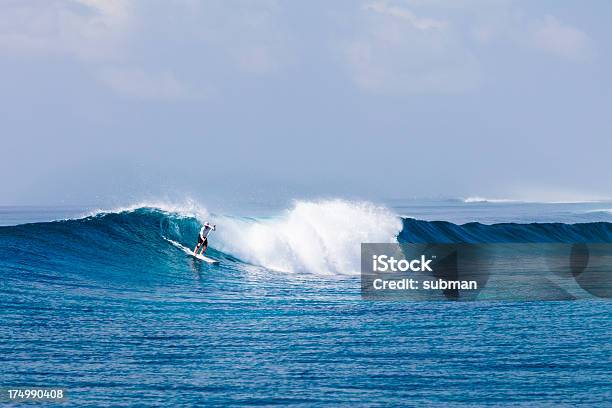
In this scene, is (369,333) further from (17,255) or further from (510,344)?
(17,255)

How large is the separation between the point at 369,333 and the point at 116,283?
687 cm

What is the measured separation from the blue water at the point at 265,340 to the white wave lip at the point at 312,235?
Answer: 174 cm

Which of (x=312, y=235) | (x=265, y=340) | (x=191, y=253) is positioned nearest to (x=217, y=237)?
(x=191, y=253)

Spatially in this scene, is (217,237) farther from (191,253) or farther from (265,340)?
(265,340)

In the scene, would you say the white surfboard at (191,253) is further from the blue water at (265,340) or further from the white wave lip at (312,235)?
the white wave lip at (312,235)

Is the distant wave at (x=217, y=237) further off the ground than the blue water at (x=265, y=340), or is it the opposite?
the distant wave at (x=217, y=237)

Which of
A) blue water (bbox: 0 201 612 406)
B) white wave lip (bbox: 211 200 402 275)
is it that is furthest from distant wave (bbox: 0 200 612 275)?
blue water (bbox: 0 201 612 406)

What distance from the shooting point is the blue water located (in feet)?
27.4

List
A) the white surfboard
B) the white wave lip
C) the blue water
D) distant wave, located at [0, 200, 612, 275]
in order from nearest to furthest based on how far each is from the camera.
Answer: the blue water, distant wave, located at [0, 200, 612, 275], the white surfboard, the white wave lip

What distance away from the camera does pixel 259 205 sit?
46.9 metres

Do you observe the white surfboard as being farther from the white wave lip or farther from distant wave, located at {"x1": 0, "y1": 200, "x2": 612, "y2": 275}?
the white wave lip

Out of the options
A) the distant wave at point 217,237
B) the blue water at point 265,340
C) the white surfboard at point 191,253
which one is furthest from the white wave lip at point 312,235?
the blue water at point 265,340

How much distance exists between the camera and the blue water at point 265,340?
27.4 ft

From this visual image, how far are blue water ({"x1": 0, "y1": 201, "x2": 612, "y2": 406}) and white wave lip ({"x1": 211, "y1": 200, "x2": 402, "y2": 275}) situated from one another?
174 cm
